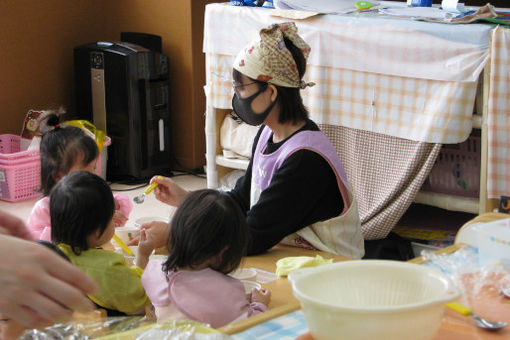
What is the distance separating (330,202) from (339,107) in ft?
3.34

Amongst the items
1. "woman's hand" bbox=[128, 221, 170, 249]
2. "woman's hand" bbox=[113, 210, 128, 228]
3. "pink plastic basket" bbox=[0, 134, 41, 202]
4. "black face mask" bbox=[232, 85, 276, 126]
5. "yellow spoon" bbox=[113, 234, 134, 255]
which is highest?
"black face mask" bbox=[232, 85, 276, 126]

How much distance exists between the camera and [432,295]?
3.47 ft

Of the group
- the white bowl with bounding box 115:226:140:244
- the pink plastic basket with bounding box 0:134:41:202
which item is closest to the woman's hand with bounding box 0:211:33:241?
the white bowl with bounding box 115:226:140:244

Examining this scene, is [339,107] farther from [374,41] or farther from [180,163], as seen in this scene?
[180,163]

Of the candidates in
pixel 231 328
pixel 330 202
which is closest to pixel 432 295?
pixel 231 328

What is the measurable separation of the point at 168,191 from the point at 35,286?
1.52 m

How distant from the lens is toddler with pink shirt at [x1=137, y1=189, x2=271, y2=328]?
5.04 ft

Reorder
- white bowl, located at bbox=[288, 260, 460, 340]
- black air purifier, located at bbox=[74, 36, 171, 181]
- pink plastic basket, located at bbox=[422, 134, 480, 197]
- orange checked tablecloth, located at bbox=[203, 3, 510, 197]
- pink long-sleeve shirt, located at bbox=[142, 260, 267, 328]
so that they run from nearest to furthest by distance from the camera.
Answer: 1. white bowl, located at bbox=[288, 260, 460, 340]
2. pink long-sleeve shirt, located at bbox=[142, 260, 267, 328]
3. orange checked tablecloth, located at bbox=[203, 3, 510, 197]
4. pink plastic basket, located at bbox=[422, 134, 480, 197]
5. black air purifier, located at bbox=[74, 36, 171, 181]

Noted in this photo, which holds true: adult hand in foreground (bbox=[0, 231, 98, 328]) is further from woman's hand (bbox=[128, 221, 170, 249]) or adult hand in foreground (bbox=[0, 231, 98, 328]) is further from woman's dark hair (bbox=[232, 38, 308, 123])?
woman's dark hair (bbox=[232, 38, 308, 123])

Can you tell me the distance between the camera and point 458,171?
3.00 metres

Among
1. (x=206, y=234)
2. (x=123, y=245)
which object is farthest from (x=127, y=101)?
(x=206, y=234)

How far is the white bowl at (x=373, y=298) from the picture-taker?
3.12 ft

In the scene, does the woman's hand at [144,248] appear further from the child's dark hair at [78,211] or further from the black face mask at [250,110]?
the black face mask at [250,110]

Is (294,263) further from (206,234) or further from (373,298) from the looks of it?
(373,298)
